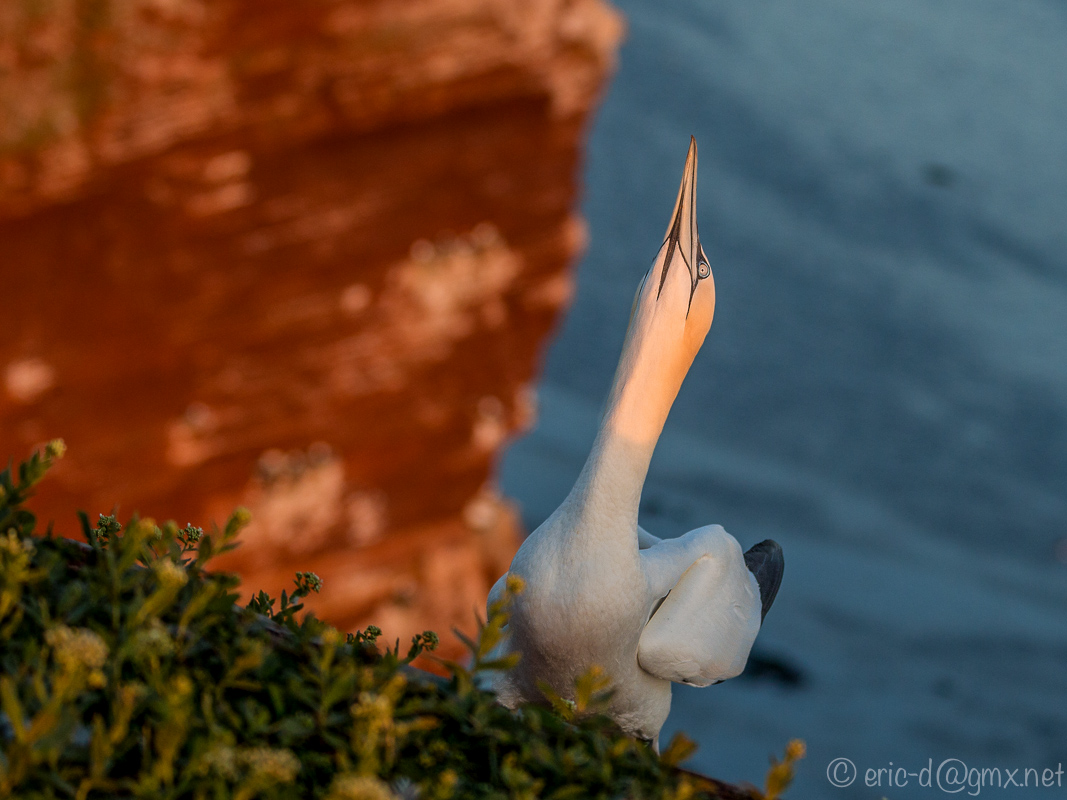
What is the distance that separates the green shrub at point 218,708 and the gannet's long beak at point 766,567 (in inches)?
62.8

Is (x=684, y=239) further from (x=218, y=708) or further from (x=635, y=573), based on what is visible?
(x=218, y=708)

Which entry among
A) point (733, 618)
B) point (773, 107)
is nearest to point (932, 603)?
point (773, 107)

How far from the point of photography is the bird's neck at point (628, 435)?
2631mm

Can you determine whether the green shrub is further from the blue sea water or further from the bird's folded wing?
the blue sea water

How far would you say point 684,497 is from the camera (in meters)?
12.4

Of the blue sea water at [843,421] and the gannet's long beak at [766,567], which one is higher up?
the blue sea water at [843,421]

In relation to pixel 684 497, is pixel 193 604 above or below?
below

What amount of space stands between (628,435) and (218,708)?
1379 mm

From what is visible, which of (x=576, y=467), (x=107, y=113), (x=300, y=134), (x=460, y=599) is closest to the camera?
(x=107, y=113)

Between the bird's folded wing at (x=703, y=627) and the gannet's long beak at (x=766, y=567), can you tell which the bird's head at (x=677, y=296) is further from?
the gannet's long beak at (x=766, y=567)

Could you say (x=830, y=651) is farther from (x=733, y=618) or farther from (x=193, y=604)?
(x=193, y=604)

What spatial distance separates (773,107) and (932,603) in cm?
749

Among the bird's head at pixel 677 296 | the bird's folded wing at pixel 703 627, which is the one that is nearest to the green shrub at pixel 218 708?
the bird's folded wing at pixel 703 627

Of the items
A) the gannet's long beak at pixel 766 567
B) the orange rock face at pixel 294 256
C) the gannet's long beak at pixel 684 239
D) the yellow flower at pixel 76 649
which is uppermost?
the orange rock face at pixel 294 256
